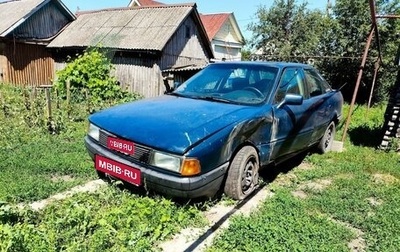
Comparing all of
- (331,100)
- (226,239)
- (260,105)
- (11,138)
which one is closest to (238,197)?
(226,239)

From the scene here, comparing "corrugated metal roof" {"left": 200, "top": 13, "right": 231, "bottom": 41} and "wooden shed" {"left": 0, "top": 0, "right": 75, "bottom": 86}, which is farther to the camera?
"corrugated metal roof" {"left": 200, "top": 13, "right": 231, "bottom": 41}

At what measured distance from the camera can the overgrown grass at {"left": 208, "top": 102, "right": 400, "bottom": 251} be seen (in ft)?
9.94

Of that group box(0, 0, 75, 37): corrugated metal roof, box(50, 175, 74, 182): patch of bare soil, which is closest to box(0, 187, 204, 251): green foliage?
box(50, 175, 74, 182): patch of bare soil

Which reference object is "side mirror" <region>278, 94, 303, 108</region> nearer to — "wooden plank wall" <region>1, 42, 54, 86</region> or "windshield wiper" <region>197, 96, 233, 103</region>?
"windshield wiper" <region>197, 96, 233, 103</region>

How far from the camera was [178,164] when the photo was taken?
120 inches

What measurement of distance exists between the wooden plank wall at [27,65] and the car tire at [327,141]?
1380cm

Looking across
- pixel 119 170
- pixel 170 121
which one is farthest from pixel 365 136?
pixel 119 170

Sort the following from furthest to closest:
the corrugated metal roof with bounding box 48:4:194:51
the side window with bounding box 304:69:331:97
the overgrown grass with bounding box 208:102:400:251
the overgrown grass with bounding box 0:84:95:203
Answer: the corrugated metal roof with bounding box 48:4:194:51
the side window with bounding box 304:69:331:97
the overgrown grass with bounding box 0:84:95:203
the overgrown grass with bounding box 208:102:400:251

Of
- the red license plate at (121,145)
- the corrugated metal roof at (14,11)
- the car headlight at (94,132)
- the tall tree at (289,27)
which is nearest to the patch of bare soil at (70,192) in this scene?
the car headlight at (94,132)

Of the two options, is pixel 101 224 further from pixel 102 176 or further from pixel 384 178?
pixel 384 178

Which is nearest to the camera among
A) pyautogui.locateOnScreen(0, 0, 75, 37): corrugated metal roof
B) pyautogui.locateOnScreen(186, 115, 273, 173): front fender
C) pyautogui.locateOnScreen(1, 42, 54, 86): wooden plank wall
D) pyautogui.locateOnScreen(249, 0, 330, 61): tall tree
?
pyautogui.locateOnScreen(186, 115, 273, 173): front fender

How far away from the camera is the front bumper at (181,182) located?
10.1 ft

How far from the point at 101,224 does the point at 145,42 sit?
449 inches

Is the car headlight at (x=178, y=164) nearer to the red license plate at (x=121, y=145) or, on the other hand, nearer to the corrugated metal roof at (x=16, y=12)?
the red license plate at (x=121, y=145)
